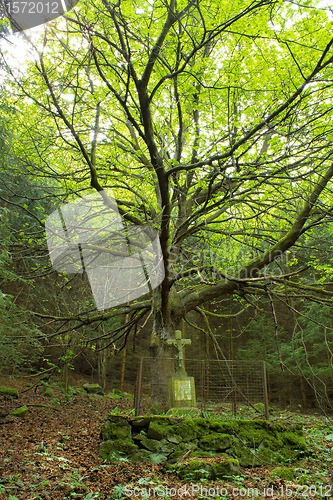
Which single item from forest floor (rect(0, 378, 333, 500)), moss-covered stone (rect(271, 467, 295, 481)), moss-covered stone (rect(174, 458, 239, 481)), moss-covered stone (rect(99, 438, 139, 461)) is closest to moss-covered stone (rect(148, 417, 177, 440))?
moss-covered stone (rect(99, 438, 139, 461))

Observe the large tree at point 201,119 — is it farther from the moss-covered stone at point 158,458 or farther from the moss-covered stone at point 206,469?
the moss-covered stone at point 206,469

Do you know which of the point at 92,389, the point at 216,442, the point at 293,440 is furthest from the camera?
the point at 92,389

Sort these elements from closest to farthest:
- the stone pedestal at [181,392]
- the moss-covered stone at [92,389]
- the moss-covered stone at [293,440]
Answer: the moss-covered stone at [293,440] < the stone pedestal at [181,392] < the moss-covered stone at [92,389]

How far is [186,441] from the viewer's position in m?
5.03

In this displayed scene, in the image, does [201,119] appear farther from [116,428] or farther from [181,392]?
[116,428]

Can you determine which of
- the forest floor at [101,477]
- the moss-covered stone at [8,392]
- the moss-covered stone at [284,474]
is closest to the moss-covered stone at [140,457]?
the forest floor at [101,477]

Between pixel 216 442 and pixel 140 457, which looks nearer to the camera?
pixel 140 457

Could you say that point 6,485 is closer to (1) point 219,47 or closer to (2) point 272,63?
(2) point 272,63

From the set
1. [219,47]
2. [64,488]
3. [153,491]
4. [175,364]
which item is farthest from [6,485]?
[219,47]

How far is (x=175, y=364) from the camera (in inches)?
263

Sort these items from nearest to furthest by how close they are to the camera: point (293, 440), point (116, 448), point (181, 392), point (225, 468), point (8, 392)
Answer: point (225, 468) → point (116, 448) → point (293, 440) → point (181, 392) → point (8, 392)

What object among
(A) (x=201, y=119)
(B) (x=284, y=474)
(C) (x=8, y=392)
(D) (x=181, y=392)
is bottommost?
(B) (x=284, y=474)

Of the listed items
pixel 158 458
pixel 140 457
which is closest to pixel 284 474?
pixel 158 458

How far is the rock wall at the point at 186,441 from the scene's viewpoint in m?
4.92
